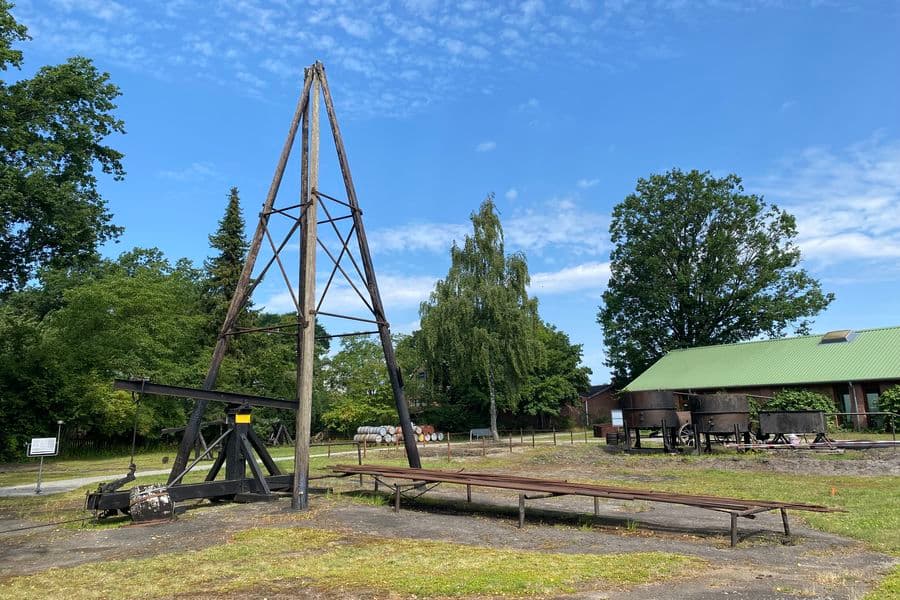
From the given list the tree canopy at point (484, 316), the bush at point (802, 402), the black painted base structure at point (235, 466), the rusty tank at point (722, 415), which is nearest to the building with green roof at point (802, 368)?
the bush at point (802, 402)

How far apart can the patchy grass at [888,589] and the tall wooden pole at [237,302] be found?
10162 millimetres

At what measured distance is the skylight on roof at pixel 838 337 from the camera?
3672 centimetres

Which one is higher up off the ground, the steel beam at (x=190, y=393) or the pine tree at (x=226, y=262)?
the pine tree at (x=226, y=262)

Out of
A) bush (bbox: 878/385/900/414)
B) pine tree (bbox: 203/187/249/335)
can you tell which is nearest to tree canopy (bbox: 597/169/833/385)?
bush (bbox: 878/385/900/414)

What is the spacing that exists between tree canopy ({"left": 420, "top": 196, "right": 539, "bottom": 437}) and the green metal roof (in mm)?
10957

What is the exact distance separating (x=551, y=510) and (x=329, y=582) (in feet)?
18.6

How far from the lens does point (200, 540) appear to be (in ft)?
28.0

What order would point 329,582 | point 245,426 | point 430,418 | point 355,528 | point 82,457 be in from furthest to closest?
point 430,418
point 82,457
point 245,426
point 355,528
point 329,582

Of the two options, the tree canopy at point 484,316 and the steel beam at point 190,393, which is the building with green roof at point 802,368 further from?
the steel beam at point 190,393

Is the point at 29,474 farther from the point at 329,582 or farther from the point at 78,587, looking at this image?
the point at 329,582

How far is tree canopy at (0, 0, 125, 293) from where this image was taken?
1967 cm

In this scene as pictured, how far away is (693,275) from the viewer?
49.5 metres

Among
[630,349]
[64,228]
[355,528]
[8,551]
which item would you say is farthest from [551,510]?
[630,349]

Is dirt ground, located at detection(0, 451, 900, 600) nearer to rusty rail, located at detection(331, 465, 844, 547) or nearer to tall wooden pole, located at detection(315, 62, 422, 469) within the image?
rusty rail, located at detection(331, 465, 844, 547)
